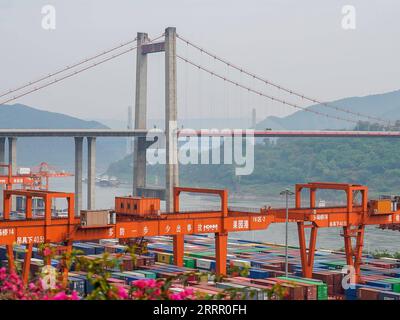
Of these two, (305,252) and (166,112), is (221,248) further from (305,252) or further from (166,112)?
(166,112)

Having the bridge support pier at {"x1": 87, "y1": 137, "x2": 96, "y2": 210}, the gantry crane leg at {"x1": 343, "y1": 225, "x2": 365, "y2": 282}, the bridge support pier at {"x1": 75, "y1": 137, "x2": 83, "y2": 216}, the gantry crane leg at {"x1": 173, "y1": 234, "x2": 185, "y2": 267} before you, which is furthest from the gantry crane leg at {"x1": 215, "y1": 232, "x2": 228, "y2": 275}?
the bridge support pier at {"x1": 87, "y1": 137, "x2": 96, "y2": 210}

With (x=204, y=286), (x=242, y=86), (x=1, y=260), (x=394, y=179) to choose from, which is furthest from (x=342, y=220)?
(x=394, y=179)

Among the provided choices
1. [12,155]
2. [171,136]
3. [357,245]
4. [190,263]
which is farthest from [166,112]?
[357,245]

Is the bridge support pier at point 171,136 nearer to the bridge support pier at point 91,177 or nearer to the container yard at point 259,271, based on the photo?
the bridge support pier at point 91,177

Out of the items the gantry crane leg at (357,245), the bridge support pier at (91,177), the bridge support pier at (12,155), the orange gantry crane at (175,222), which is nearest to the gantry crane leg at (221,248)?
the orange gantry crane at (175,222)

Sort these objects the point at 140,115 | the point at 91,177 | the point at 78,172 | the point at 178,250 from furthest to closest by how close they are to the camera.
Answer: the point at 78,172 < the point at 91,177 < the point at 140,115 < the point at 178,250

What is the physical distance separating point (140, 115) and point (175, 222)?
6531 cm

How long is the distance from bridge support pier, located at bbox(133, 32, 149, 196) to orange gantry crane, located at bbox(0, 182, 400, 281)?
2050 inches

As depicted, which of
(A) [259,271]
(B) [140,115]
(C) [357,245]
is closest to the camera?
(A) [259,271]

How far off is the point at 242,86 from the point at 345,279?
73459 millimetres

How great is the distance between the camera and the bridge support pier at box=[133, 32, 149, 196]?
106 metres

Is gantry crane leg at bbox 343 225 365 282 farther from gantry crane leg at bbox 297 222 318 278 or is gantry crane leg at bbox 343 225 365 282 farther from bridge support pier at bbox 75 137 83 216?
bridge support pier at bbox 75 137 83 216

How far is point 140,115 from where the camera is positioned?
355ft
